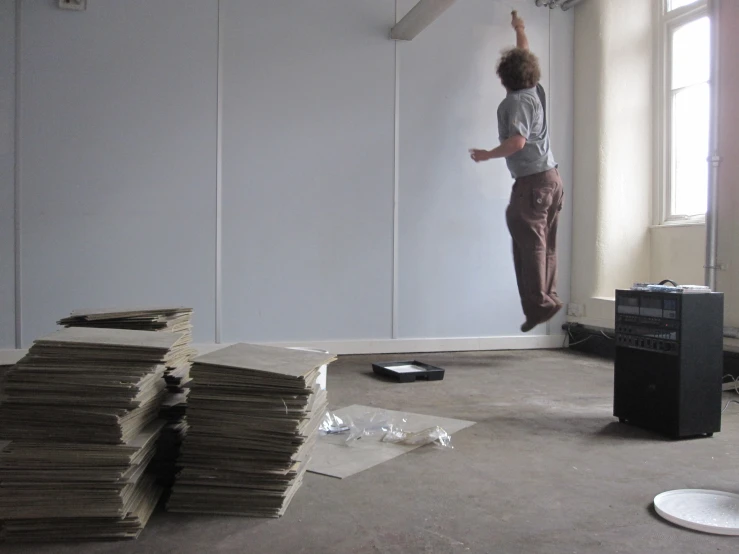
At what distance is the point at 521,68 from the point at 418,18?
94 cm

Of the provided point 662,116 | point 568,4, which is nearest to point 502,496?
point 662,116

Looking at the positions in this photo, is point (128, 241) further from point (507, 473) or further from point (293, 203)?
point (507, 473)

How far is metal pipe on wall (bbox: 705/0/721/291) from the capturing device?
4539 mm

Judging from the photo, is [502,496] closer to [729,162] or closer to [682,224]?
[729,162]

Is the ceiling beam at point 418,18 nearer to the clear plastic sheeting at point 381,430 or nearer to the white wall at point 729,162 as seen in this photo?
the white wall at point 729,162

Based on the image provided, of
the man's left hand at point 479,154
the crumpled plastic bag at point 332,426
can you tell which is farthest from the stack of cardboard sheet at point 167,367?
the man's left hand at point 479,154

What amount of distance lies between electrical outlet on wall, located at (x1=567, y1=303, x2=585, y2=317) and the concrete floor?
232 cm

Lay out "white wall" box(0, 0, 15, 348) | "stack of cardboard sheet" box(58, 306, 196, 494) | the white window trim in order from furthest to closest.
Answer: the white window trim < "white wall" box(0, 0, 15, 348) < "stack of cardboard sheet" box(58, 306, 196, 494)

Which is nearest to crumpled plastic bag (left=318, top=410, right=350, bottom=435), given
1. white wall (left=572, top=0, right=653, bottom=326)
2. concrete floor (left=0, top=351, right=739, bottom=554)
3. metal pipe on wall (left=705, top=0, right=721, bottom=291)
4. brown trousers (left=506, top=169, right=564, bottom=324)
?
concrete floor (left=0, top=351, right=739, bottom=554)

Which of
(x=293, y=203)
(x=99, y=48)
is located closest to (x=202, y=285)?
(x=293, y=203)

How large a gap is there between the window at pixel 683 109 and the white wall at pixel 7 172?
217 inches

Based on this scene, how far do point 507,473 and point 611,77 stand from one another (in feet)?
15.0

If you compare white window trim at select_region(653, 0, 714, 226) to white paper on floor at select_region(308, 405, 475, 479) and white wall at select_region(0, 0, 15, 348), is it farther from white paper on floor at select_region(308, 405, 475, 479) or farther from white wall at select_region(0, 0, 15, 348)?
white wall at select_region(0, 0, 15, 348)

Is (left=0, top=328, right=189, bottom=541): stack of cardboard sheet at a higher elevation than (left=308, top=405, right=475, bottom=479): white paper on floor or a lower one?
higher
